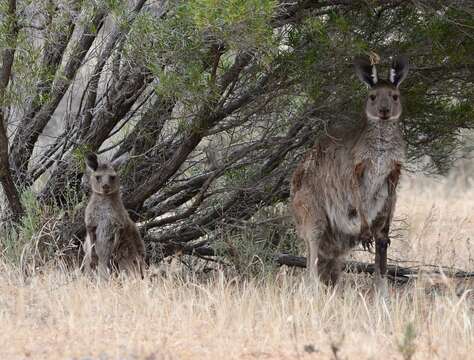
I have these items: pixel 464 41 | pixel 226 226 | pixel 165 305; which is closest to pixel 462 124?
pixel 464 41

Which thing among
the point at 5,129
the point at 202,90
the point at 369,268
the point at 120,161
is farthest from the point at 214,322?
the point at 369,268

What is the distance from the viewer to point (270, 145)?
774cm

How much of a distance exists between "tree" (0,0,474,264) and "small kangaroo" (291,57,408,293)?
288 mm

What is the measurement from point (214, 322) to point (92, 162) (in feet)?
7.55

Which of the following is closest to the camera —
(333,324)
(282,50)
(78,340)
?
(78,340)

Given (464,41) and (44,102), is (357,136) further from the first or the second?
(44,102)

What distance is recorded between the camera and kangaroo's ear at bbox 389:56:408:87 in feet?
22.0

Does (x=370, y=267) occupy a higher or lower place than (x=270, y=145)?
lower

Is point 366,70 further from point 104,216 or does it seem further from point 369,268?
point 104,216

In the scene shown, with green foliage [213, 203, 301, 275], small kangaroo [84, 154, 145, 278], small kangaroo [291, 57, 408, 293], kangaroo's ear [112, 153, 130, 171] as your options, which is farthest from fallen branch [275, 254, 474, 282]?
kangaroo's ear [112, 153, 130, 171]

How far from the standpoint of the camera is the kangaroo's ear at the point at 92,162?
7.42 m

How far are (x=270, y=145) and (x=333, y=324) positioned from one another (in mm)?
2341

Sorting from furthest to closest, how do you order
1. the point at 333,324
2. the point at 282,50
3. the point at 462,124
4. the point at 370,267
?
the point at 370,267 < the point at 462,124 < the point at 282,50 < the point at 333,324

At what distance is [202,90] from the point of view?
21.1 ft
